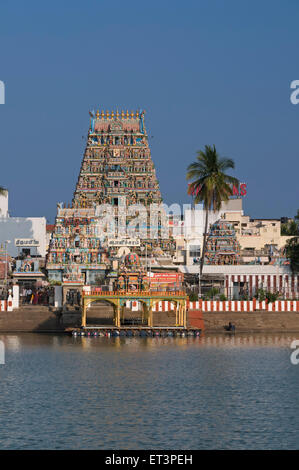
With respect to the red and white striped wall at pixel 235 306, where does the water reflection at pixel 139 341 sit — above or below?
below

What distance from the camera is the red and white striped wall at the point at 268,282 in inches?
4326

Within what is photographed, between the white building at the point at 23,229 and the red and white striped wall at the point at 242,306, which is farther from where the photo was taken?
the white building at the point at 23,229

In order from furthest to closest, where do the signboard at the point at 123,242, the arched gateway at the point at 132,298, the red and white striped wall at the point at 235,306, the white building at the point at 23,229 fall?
the white building at the point at 23,229 → the signboard at the point at 123,242 → the red and white striped wall at the point at 235,306 → the arched gateway at the point at 132,298

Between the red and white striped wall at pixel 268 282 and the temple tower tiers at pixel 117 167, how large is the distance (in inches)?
839

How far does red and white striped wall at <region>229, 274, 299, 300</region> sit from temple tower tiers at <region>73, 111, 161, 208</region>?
21.3 m

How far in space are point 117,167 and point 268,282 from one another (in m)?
29.6

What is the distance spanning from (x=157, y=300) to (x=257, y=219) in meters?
106

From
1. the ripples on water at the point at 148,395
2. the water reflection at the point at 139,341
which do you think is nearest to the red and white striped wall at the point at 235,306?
the water reflection at the point at 139,341

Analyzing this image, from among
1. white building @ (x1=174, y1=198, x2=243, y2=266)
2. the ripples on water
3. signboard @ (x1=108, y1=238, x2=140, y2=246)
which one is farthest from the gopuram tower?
the ripples on water
